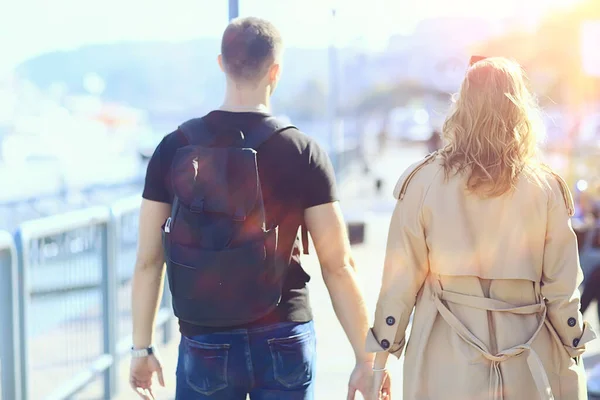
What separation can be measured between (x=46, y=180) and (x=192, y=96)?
144076 mm

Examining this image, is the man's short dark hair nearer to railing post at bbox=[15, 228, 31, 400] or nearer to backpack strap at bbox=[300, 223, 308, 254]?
backpack strap at bbox=[300, 223, 308, 254]

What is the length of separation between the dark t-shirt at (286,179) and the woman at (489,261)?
0.93ft

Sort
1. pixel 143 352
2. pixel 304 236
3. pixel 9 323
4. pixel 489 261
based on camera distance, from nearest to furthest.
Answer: pixel 489 261 < pixel 304 236 < pixel 143 352 < pixel 9 323

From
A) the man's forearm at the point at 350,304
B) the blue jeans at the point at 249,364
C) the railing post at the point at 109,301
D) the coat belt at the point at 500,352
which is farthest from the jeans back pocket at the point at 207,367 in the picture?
the railing post at the point at 109,301

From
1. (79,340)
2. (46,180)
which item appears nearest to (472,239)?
(79,340)

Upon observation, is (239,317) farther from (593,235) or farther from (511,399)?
(593,235)

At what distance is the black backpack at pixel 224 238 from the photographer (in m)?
2.25

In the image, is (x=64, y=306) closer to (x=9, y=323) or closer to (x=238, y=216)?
(x=9, y=323)

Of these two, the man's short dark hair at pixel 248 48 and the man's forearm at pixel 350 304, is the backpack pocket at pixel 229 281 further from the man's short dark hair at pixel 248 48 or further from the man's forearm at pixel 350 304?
the man's short dark hair at pixel 248 48

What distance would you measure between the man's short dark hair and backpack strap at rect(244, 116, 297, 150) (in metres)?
0.13

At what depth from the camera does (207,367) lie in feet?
7.56

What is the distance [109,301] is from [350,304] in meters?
2.63

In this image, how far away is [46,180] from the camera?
93.2 feet

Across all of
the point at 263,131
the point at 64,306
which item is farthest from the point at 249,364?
the point at 64,306
